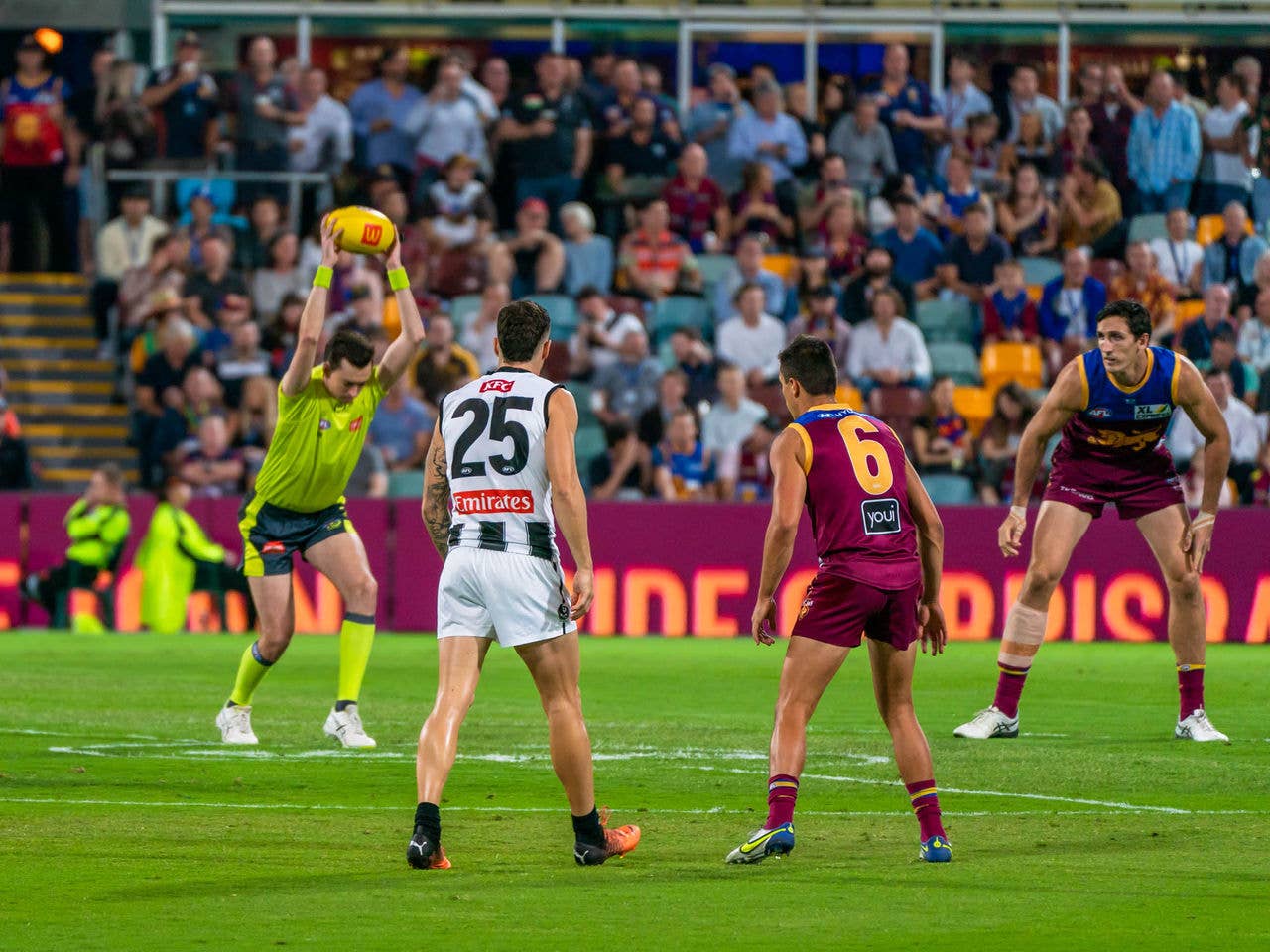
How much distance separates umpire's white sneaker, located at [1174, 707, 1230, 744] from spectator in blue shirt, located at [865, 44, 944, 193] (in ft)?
46.2

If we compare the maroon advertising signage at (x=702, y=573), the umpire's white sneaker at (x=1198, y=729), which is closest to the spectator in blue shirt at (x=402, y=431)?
the maroon advertising signage at (x=702, y=573)

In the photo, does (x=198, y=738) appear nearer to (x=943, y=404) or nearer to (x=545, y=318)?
(x=545, y=318)

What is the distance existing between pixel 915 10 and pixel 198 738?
741 inches

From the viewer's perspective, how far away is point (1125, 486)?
12.9m

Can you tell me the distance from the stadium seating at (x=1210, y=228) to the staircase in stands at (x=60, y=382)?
12.4 m

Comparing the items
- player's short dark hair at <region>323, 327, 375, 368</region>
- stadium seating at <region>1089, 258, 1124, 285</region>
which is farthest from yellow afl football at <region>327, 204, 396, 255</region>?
stadium seating at <region>1089, 258, 1124, 285</region>

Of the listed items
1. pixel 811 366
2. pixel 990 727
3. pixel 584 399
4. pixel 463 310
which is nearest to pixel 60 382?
pixel 463 310

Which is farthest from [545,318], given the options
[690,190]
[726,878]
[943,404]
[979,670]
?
[690,190]

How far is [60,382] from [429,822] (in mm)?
18620

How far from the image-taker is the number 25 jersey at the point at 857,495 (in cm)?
873

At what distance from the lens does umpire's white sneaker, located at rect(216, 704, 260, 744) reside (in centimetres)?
1281

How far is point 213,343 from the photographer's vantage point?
23906 mm

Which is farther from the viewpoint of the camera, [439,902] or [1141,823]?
[1141,823]

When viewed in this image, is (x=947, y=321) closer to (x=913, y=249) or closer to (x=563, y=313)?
(x=913, y=249)
